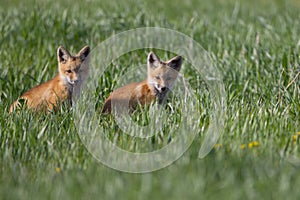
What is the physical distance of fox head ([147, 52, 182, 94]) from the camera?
21.0ft

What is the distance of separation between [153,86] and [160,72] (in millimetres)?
164

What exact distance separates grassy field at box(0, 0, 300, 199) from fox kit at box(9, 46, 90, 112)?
0.28 m

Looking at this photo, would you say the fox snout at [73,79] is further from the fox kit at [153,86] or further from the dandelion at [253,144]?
the dandelion at [253,144]

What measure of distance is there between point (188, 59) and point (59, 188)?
155 inches

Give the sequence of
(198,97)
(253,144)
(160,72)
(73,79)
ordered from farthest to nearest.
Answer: (73,79)
(160,72)
(198,97)
(253,144)

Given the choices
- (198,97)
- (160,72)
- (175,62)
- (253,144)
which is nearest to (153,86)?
(160,72)

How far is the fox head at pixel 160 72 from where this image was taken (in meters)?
6.40

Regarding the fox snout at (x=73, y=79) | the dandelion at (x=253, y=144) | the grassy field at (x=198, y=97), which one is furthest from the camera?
the fox snout at (x=73, y=79)

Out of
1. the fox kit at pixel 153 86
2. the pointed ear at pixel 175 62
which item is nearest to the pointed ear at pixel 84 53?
the fox kit at pixel 153 86

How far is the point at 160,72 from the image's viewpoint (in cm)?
641

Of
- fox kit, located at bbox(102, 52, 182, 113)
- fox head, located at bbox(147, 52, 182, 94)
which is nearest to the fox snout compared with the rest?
fox kit, located at bbox(102, 52, 182, 113)

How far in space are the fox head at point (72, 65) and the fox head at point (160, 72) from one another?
2.36ft

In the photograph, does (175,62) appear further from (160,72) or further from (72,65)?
(72,65)

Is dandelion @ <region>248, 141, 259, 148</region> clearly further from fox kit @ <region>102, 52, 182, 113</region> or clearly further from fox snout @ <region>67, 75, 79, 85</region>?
fox snout @ <region>67, 75, 79, 85</region>
